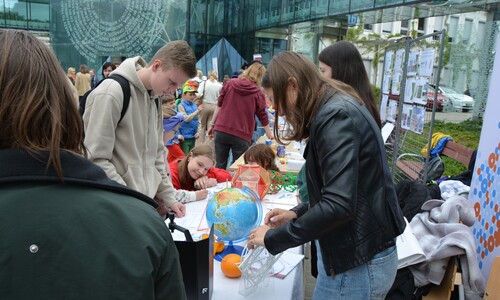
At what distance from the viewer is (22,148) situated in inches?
26.6

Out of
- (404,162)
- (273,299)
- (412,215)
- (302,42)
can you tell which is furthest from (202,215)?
(302,42)

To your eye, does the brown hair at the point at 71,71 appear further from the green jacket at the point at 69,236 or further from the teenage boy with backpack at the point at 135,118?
the green jacket at the point at 69,236

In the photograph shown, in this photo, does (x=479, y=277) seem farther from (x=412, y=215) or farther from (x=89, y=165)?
(x=89, y=165)

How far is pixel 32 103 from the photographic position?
68cm

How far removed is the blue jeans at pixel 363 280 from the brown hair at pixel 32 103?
1014 millimetres

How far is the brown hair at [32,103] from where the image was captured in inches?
26.6

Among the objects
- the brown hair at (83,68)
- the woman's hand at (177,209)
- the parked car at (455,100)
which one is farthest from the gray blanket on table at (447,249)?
the parked car at (455,100)

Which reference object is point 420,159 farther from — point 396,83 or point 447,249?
point 447,249

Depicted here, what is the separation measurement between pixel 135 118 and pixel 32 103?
53.5 inches

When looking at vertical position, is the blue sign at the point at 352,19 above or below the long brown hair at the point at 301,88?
above

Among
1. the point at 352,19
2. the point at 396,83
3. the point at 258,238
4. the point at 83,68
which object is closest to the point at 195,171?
the point at 258,238

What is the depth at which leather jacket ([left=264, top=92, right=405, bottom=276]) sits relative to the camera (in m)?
1.24

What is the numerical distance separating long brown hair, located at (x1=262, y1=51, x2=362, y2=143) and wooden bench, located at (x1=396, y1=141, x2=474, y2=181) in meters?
3.08

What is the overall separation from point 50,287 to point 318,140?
88cm
